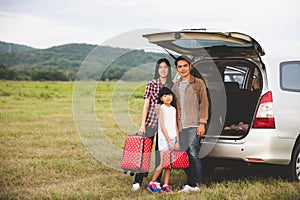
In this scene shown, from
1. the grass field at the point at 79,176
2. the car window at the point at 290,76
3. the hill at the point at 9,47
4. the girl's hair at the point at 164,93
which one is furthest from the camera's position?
the hill at the point at 9,47

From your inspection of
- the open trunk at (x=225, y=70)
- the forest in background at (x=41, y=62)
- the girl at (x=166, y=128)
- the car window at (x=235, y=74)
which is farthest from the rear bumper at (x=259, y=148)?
the forest in background at (x=41, y=62)

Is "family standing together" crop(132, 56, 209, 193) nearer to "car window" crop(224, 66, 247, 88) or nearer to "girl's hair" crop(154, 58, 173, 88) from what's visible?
"girl's hair" crop(154, 58, 173, 88)

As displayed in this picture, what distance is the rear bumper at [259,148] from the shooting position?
5.96m

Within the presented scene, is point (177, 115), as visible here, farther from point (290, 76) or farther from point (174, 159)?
point (290, 76)

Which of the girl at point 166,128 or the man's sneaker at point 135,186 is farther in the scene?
the man's sneaker at point 135,186

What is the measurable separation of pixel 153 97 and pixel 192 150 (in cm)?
80

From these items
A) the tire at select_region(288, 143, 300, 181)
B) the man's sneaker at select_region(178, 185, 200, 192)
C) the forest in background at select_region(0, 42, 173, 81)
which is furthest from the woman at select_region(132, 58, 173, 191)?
the forest in background at select_region(0, 42, 173, 81)

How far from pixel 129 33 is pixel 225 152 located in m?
1.90

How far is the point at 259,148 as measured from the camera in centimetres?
596

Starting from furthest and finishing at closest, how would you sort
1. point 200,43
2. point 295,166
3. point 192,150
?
point 200,43 → point 295,166 → point 192,150

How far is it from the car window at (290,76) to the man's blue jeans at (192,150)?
124cm

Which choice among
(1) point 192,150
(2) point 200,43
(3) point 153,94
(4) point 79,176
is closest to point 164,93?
(3) point 153,94

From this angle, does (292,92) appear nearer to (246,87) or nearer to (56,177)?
(246,87)

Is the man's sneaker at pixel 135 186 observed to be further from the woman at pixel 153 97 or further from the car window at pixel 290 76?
the car window at pixel 290 76
